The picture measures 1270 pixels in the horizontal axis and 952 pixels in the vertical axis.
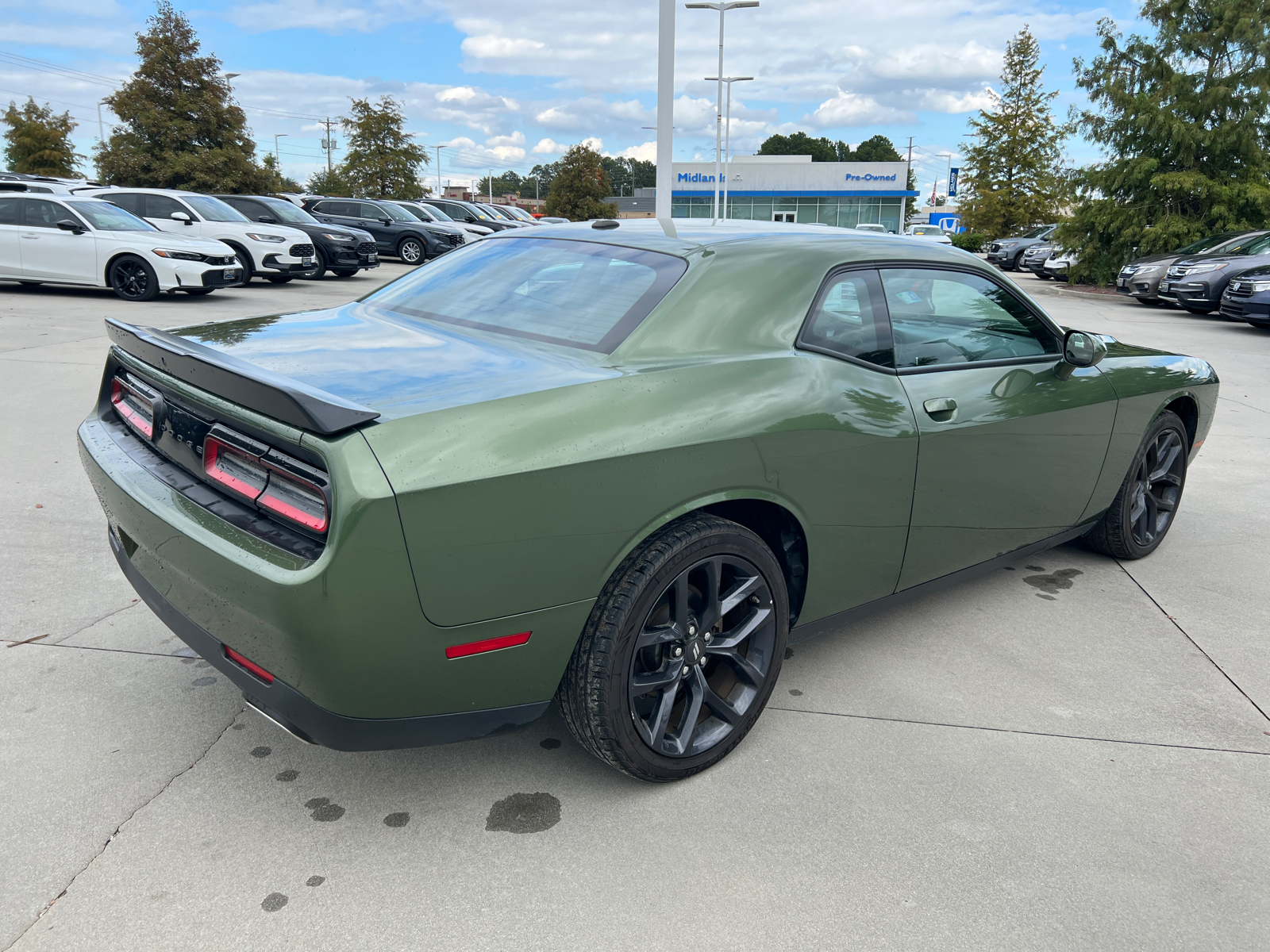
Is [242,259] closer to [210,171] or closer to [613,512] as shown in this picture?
[613,512]

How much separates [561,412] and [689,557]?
52 cm

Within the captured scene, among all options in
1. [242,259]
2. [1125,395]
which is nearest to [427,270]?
[1125,395]

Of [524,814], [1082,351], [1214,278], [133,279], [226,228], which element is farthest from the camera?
[1214,278]

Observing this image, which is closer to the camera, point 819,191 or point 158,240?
point 158,240

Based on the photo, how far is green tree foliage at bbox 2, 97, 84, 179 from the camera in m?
40.2

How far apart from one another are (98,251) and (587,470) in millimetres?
13359

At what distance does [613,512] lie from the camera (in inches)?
88.5

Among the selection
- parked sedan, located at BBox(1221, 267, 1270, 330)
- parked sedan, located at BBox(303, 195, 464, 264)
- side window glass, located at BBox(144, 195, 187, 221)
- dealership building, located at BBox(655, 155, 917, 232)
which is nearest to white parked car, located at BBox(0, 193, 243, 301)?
side window glass, located at BBox(144, 195, 187, 221)

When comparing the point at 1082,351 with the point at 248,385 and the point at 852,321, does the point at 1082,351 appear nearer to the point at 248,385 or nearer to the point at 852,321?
the point at 852,321

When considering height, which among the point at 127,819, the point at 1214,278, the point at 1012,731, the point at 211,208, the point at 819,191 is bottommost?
the point at 819,191

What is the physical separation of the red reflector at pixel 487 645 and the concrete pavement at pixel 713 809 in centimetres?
55

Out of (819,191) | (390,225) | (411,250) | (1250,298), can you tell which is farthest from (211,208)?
(819,191)

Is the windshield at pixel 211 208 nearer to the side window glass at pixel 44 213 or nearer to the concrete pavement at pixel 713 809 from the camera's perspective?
the side window glass at pixel 44 213

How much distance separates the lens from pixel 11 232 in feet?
43.4
